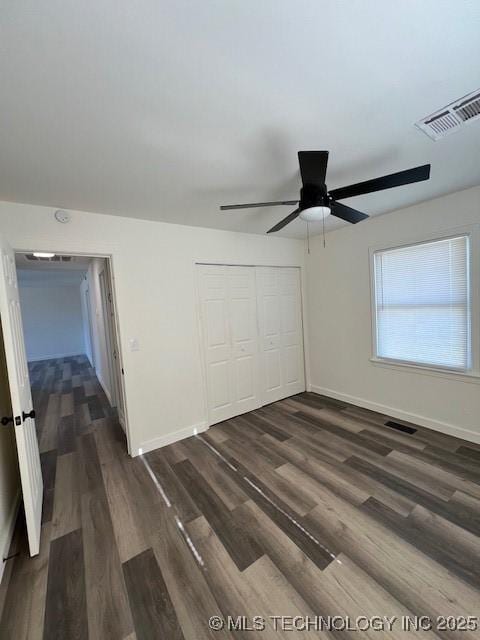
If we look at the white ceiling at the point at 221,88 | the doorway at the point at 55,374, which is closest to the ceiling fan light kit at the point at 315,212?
the white ceiling at the point at 221,88

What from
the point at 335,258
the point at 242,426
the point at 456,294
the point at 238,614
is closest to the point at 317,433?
the point at 242,426

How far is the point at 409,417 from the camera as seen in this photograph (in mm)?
3080

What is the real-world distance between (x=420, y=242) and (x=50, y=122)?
339 cm

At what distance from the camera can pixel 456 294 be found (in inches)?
104

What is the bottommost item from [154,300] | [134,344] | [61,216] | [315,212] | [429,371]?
[429,371]

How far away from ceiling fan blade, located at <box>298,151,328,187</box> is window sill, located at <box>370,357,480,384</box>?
2.49 m

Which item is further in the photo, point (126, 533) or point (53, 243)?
point (53, 243)

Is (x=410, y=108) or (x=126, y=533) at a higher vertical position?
(x=410, y=108)

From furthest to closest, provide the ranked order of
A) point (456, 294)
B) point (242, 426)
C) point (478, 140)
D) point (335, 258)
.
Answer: point (335, 258) → point (242, 426) → point (456, 294) → point (478, 140)

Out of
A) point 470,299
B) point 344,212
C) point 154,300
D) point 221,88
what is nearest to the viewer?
point 221,88

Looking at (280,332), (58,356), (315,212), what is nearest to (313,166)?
(315,212)

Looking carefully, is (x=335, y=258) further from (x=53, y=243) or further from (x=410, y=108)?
(x=53, y=243)

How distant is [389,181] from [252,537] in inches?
95.5

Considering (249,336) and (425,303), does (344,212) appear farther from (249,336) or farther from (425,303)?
(249,336)
